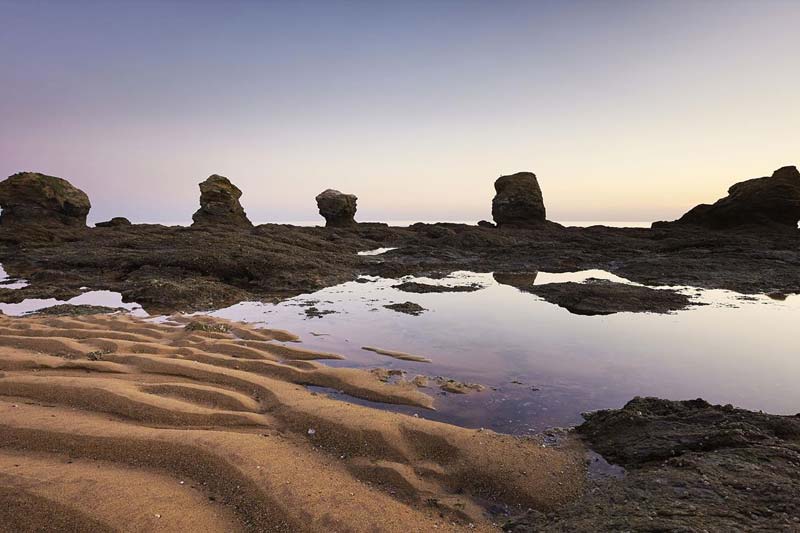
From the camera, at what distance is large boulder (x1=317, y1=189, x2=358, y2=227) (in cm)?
4806

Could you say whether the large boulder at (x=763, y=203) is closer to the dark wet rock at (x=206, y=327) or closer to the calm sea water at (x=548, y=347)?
the calm sea water at (x=548, y=347)

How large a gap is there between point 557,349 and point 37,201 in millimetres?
44609

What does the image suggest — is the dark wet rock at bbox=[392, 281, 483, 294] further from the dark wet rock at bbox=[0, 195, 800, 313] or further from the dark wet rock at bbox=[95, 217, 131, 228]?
the dark wet rock at bbox=[95, 217, 131, 228]

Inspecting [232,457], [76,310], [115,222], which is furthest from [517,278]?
[115,222]

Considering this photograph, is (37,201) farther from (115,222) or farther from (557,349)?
(557,349)

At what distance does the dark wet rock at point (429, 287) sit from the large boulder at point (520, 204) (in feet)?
111

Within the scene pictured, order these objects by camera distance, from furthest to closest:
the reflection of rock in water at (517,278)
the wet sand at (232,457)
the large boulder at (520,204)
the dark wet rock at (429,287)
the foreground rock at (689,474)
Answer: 1. the large boulder at (520,204)
2. the reflection of rock in water at (517,278)
3. the dark wet rock at (429,287)
4. the wet sand at (232,457)
5. the foreground rock at (689,474)

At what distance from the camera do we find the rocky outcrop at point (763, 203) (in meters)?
34.4

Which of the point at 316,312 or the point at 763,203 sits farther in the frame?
the point at 763,203

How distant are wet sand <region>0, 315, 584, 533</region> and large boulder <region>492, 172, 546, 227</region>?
44.8m

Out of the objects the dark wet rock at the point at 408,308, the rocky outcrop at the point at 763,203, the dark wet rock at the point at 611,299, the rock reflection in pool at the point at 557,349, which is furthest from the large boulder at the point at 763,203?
the dark wet rock at the point at 408,308

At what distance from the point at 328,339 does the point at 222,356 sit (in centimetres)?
231

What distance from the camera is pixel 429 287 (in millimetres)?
15250

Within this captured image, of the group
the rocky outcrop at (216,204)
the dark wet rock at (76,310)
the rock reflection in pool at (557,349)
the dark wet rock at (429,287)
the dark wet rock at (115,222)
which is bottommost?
the rock reflection in pool at (557,349)
